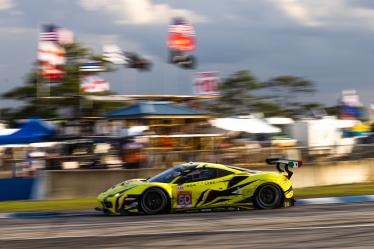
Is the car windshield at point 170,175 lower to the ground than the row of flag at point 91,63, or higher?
lower

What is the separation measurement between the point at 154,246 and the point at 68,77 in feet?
162

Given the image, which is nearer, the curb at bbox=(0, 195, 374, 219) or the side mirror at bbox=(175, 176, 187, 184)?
the side mirror at bbox=(175, 176, 187, 184)

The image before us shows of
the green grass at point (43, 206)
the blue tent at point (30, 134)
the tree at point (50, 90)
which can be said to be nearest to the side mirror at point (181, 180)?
the green grass at point (43, 206)

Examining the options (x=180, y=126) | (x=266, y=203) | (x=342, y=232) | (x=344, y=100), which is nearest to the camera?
(x=342, y=232)

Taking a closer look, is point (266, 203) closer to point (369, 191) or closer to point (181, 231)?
point (181, 231)

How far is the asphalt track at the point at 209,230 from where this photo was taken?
29.7 feet

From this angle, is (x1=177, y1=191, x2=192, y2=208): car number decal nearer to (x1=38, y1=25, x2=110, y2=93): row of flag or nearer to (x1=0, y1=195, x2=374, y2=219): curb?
(x1=0, y1=195, x2=374, y2=219): curb

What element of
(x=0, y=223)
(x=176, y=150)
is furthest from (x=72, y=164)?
(x=0, y=223)

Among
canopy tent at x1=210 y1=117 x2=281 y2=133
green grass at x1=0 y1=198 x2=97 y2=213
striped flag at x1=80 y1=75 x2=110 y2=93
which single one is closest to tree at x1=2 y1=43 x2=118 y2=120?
striped flag at x1=80 y1=75 x2=110 y2=93

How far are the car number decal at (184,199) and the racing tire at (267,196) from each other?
1396 mm

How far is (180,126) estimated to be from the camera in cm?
2739

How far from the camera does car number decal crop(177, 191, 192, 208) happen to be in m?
14.2

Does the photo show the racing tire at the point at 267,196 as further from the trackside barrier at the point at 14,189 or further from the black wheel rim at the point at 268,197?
the trackside barrier at the point at 14,189

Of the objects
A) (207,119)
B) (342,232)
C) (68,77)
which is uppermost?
(68,77)
